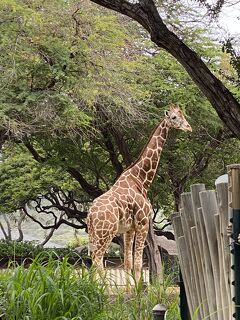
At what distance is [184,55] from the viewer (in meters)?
2.78

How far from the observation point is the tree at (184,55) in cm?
271

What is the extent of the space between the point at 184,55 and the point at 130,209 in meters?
5.20

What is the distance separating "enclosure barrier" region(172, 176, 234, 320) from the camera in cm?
253

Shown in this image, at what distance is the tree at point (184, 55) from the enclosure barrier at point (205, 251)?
35 cm

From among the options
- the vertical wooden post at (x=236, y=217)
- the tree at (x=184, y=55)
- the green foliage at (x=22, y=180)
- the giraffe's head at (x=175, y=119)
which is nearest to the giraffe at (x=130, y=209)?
the giraffe's head at (x=175, y=119)

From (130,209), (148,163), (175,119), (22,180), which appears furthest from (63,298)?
(22,180)

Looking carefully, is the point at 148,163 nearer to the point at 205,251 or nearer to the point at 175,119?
the point at 175,119

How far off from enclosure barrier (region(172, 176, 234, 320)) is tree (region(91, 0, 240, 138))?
1.15ft

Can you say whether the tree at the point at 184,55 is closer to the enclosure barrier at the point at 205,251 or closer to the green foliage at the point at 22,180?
the enclosure barrier at the point at 205,251

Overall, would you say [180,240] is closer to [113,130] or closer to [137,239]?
[137,239]

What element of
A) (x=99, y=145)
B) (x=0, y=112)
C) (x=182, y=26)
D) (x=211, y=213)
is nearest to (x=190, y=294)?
(x=211, y=213)

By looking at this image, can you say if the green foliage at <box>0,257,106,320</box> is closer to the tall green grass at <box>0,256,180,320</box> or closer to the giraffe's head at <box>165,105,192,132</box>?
the tall green grass at <box>0,256,180,320</box>

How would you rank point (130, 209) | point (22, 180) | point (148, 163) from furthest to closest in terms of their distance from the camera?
point (22, 180) → point (148, 163) → point (130, 209)

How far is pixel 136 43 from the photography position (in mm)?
11258
